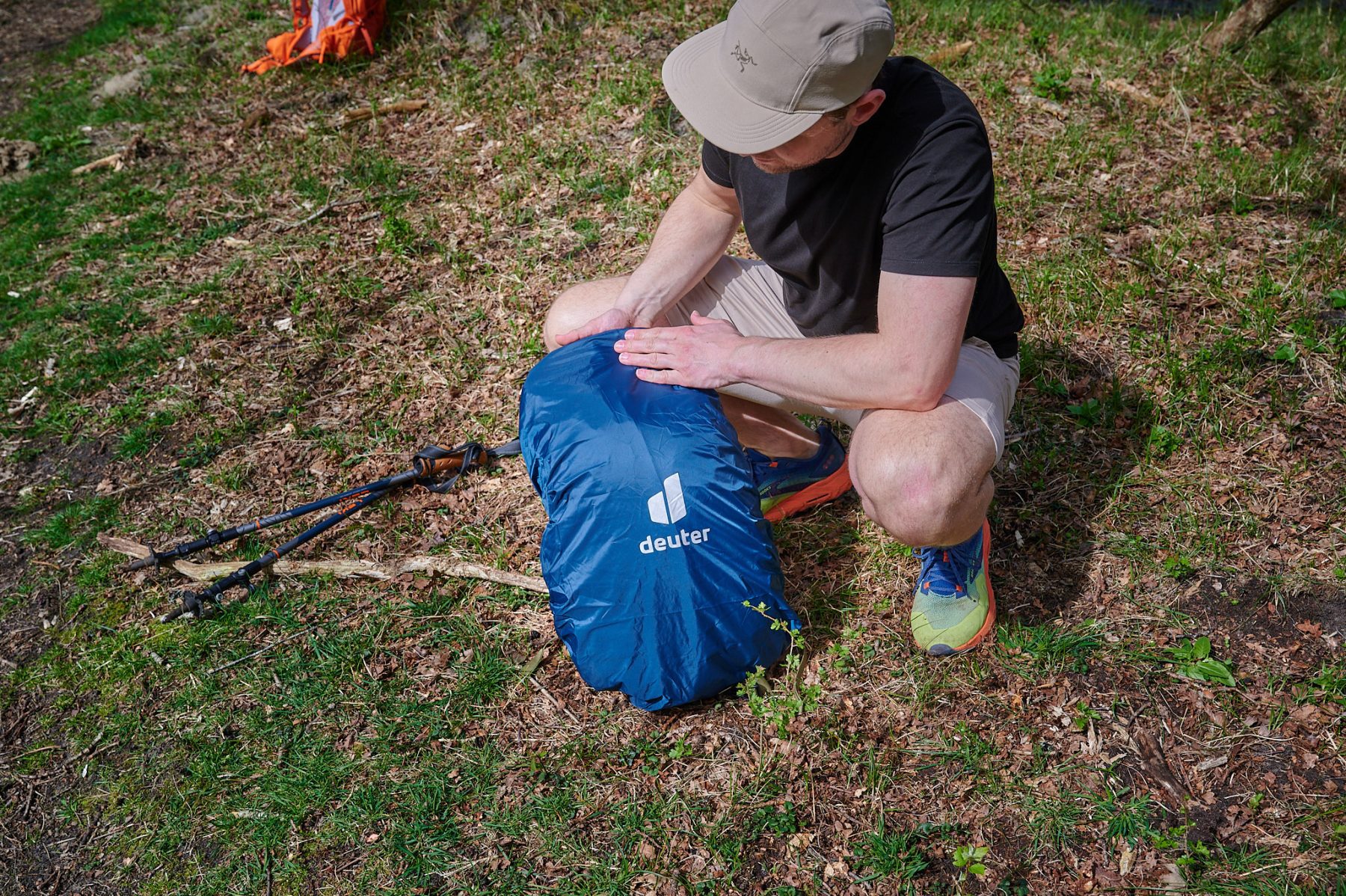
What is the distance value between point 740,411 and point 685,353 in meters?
0.46

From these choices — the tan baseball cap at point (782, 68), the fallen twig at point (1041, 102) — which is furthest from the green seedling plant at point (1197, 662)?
the fallen twig at point (1041, 102)

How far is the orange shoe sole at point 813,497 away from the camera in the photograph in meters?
3.20

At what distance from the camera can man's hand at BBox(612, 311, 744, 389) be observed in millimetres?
2561

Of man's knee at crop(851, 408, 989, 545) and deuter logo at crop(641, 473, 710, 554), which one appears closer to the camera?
man's knee at crop(851, 408, 989, 545)

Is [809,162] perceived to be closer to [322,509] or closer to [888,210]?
[888,210]

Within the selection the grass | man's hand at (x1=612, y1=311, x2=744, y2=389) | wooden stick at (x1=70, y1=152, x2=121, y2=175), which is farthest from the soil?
man's hand at (x1=612, y1=311, x2=744, y2=389)

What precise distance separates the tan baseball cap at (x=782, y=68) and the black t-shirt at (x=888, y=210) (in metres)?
0.20

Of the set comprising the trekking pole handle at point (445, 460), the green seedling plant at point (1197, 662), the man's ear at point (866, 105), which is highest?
the man's ear at point (866, 105)

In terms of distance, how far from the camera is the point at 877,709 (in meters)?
2.61

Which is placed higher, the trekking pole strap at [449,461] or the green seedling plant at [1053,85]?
the green seedling plant at [1053,85]

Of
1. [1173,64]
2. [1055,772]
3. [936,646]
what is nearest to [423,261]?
[936,646]

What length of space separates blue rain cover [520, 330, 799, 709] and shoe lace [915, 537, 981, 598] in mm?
437

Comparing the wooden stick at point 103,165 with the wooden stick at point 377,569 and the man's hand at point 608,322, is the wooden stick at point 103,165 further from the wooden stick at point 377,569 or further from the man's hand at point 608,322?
the man's hand at point 608,322

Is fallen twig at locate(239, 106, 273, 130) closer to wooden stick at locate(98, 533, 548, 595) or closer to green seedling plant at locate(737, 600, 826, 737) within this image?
wooden stick at locate(98, 533, 548, 595)
